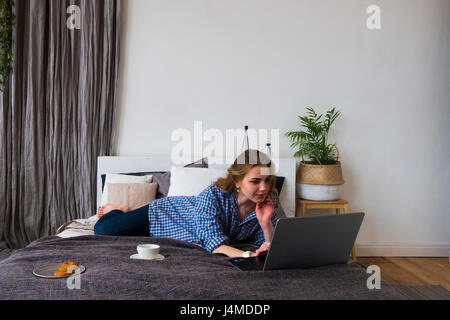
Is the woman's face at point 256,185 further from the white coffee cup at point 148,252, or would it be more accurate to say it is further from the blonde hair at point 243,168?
the white coffee cup at point 148,252

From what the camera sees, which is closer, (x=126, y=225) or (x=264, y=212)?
(x=264, y=212)

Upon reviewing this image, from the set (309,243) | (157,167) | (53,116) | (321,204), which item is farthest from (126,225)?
(321,204)

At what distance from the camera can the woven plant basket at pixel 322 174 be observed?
3506 mm

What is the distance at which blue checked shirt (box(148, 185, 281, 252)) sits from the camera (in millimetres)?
2170

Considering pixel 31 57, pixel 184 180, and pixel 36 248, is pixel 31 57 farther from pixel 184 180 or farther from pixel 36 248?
pixel 36 248

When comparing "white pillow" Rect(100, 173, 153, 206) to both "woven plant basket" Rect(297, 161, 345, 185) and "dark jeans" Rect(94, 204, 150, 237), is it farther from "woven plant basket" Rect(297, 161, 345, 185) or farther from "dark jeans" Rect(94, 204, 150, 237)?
"woven plant basket" Rect(297, 161, 345, 185)

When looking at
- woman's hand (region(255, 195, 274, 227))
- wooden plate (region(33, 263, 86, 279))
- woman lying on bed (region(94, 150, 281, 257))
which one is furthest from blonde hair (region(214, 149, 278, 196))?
wooden plate (region(33, 263, 86, 279))

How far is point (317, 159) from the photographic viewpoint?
361 cm

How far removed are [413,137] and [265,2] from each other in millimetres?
1845

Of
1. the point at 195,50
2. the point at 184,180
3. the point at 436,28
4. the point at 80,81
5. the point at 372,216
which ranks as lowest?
the point at 372,216

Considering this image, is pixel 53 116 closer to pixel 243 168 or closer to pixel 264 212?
pixel 243 168

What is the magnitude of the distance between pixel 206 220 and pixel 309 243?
0.72m

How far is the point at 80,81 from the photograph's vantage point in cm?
364

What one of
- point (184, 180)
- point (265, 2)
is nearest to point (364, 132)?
point (265, 2)
